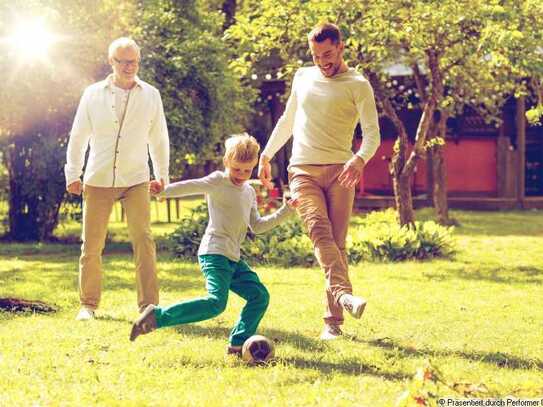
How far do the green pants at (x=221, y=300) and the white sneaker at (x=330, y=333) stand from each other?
0.88m

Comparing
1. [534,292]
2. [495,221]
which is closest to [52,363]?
[534,292]

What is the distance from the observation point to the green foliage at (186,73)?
1481 cm

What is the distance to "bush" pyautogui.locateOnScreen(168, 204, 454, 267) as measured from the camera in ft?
40.6

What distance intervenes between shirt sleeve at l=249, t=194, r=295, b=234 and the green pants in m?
0.28

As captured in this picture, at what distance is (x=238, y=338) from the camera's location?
607 centimetres

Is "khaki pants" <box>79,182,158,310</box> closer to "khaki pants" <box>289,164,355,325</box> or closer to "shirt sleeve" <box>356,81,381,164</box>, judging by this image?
"khaki pants" <box>289,164,355,325</box>

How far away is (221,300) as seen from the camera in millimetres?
5906

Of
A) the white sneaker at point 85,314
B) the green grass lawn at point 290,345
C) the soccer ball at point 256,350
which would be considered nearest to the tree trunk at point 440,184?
the green grass lawn at point 290,345

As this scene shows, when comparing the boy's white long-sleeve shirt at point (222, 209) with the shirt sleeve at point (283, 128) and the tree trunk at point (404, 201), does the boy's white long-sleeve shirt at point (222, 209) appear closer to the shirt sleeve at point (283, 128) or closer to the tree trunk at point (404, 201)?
the shirt sleeve at point (283, 128)

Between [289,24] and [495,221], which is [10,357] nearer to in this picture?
[289,24]

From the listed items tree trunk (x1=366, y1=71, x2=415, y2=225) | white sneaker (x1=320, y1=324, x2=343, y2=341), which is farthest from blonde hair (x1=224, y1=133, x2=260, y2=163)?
tree trunk (x1=366, y1=71, x2=415, y2=225)

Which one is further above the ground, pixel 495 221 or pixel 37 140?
pixel 37 140

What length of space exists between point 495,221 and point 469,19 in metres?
8.68

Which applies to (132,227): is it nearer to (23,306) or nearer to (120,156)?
(120,156)
